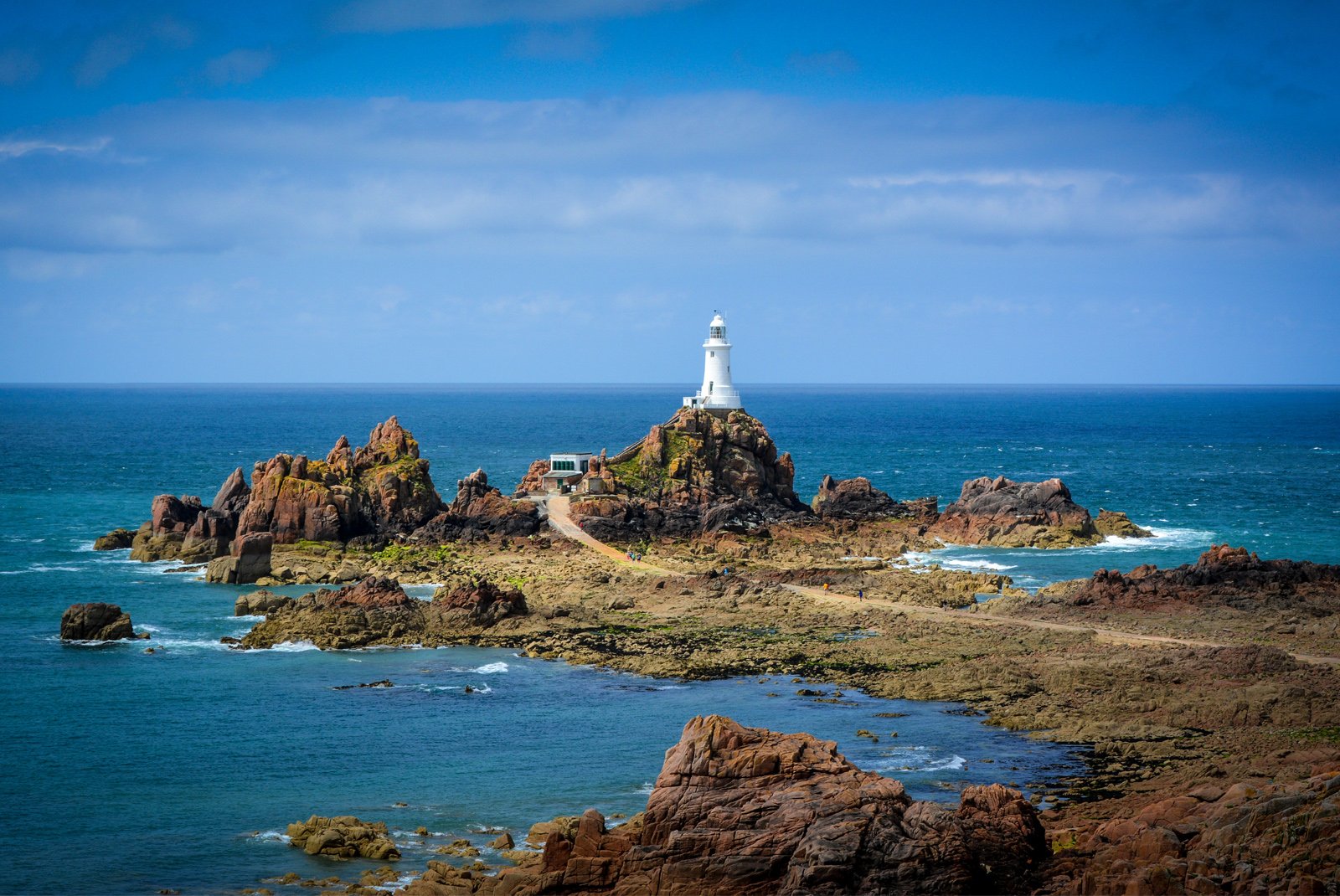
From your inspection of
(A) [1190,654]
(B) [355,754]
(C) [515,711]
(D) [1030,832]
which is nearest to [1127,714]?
(A) [1190,654]

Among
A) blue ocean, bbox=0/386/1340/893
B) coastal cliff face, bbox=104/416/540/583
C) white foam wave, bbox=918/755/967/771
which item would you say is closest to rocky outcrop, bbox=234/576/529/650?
blue ocean, bbox=0/386/1340/893

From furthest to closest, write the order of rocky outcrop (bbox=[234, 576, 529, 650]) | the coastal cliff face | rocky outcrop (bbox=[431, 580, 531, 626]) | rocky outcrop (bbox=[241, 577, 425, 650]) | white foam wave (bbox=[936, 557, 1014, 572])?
the coastal cliff face → white foam wave (bbox=[936, 557, 1014, 572]) → rocky outcrop (bbox=[431, 580, 531, 626]) → rocky outcrop (bbox=[234, 576, 529, 650]) → rocky outcrop (bbox=[241, 577, 425, 650])

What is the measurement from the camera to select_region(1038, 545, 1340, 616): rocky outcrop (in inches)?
2457

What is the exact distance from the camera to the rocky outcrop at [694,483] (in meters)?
91.4

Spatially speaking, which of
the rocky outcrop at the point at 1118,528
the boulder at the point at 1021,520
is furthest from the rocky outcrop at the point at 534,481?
the rocky outcrop at the point at 1118,528

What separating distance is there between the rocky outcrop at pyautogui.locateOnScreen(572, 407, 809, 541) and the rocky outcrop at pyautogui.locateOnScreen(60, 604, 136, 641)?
34551 millimetres

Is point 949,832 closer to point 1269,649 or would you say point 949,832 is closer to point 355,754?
point 355,754

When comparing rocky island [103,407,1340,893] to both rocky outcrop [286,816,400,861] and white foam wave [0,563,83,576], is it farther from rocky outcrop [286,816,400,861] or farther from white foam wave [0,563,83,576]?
white foam wave [0,563,83,576]

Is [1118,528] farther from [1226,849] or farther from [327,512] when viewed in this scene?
[1226,849]

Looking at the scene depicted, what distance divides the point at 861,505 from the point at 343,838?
231ft

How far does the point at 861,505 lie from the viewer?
3949 inches

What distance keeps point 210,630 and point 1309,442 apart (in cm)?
17645

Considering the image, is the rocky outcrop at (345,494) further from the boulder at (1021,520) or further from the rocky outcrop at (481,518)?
the boulder at (1021,520)

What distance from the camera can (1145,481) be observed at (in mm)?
136500
